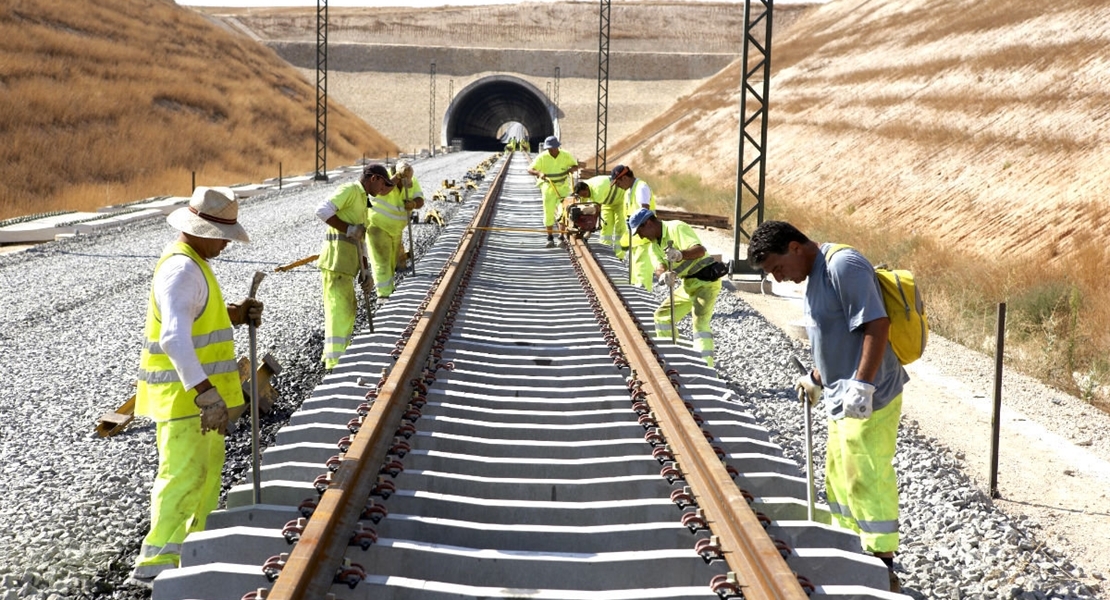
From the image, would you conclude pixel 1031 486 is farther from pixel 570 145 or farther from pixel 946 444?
pixel 570 145

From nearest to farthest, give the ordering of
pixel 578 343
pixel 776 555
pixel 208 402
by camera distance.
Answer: pixel 776 555 → pixel 208 402 → pixel 578 343

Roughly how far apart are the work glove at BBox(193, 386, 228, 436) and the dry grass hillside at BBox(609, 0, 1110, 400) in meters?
7.42

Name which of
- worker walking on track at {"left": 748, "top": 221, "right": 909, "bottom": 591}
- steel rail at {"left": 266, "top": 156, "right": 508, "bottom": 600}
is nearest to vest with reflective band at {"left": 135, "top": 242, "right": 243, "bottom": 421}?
steel rail at {"left": 266, "top": 156, "right": 508, "bottom": 600}

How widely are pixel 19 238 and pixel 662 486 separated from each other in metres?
16.9

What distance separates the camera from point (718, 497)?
446 cm

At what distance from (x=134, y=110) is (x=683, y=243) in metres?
42.3

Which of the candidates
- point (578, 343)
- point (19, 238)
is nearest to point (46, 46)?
point (19, 238)

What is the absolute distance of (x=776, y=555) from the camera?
3791 mm

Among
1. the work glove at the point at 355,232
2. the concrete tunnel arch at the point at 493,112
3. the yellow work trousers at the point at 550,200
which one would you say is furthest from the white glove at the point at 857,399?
the concrete tunnel arch at the point at 493,112

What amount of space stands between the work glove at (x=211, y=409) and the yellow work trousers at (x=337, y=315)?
371 centimetres

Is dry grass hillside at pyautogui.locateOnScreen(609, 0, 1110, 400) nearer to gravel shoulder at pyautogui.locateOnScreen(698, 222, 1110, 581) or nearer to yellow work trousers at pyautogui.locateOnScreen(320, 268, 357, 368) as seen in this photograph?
gravel shoulder at pyautogui.locateOnScreen(698, 222, 1110, 581)

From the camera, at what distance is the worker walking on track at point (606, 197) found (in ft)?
43.7

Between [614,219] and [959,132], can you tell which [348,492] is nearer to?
[614,219]

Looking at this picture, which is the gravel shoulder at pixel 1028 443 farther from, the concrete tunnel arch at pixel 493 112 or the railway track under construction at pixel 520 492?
the concrete tunnel arch at pixel 493 112
